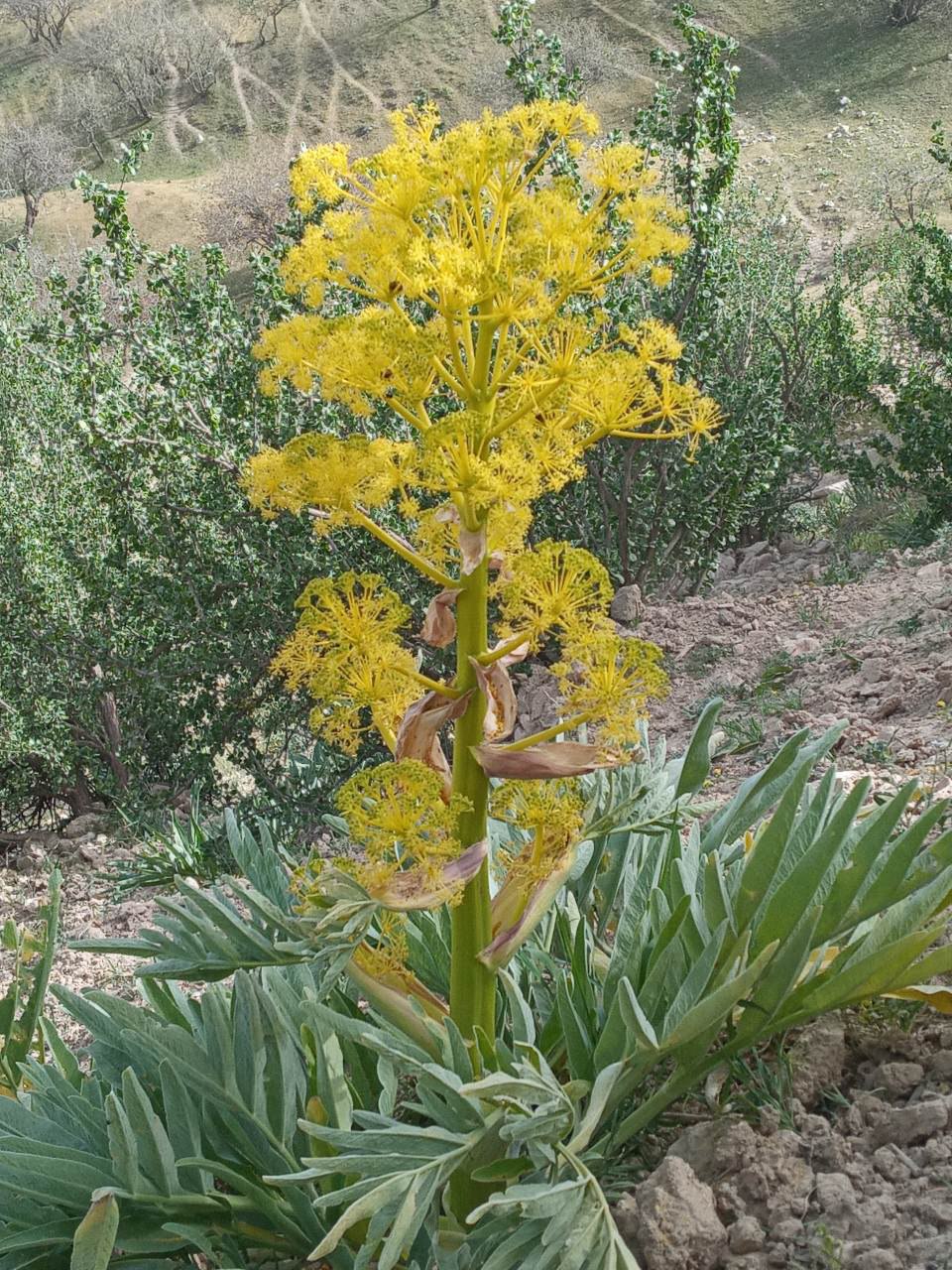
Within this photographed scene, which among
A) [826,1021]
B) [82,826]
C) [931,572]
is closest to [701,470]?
[931,572]

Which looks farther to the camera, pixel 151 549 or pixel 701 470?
pixel 701 470

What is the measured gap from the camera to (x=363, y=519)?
169cm

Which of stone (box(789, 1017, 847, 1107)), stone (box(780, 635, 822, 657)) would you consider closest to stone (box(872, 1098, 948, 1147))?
stone (box(789, 1017, 847, 1107))

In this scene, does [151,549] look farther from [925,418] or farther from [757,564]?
[925,418]

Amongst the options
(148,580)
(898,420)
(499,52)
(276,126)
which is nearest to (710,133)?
(898,420)

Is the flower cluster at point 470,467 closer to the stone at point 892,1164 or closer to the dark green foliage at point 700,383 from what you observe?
the stone at point 892,1164

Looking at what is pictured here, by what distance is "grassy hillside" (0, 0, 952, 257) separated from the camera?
27.4 meters

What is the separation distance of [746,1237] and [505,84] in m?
33.3

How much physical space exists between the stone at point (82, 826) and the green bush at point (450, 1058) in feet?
15.1

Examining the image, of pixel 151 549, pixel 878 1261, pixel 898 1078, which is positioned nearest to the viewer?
pixel 878 1261

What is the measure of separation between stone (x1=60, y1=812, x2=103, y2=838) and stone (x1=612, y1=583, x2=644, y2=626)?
2.96m

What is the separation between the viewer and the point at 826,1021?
6.55ft

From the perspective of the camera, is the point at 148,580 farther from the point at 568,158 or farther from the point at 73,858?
the point at 568,158

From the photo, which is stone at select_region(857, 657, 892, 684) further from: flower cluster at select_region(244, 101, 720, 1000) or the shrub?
flower cluster at select_region(244, 101, 720, 1000)
